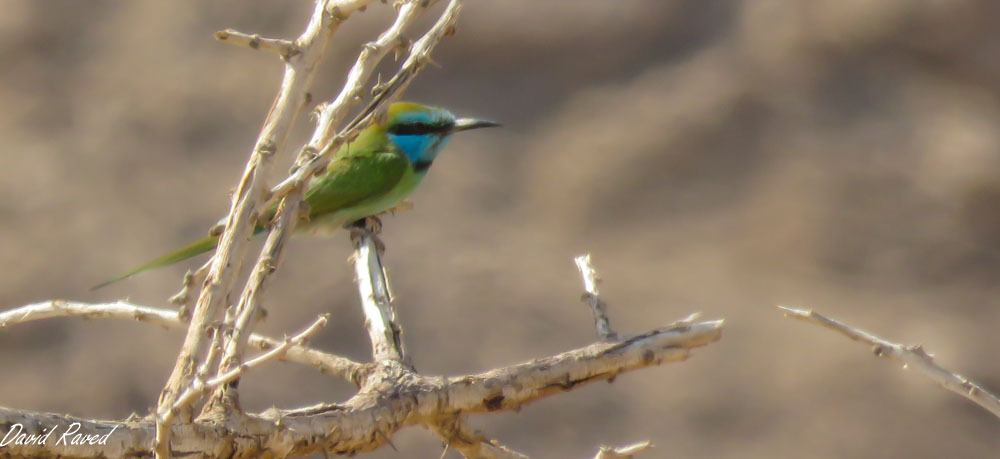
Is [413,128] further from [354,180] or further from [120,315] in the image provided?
[120,315]

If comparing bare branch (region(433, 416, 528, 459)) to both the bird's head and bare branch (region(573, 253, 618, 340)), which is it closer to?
bare branch (region(573, 253, 618, 340))

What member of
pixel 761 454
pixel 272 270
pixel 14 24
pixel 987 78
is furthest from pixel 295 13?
pixel 272 270

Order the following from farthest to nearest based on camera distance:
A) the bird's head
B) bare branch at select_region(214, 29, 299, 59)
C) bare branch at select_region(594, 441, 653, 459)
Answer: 1. the bird's head
2. bare branch at select_region(594, 441, 653, 459)
3. bare branch at select_region(214, 29, 299, 59)

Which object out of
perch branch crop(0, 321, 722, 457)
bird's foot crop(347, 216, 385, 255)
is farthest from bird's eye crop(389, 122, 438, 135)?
perch branch crop(0, 321, 722, 457)

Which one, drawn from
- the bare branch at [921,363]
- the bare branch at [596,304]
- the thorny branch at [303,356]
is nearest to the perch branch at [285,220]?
the thorny branch at [303,356]

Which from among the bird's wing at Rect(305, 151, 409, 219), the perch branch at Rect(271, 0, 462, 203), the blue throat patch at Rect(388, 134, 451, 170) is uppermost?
the blue throat patch at Rect(388, 134, 451, 170)

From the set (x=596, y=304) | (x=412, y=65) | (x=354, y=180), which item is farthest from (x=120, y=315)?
(x=354, y=180)

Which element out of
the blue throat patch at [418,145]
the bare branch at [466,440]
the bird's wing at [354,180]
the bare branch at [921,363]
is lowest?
the bare branch at [921,363]

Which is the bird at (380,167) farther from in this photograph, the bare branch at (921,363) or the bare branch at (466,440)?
the bare branch at (921,363)

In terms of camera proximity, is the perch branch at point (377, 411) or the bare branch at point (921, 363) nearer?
the perch branch at point (377, 411)

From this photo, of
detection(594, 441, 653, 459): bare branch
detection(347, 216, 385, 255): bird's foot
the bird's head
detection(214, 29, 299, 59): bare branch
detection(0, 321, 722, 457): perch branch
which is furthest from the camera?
the bird's head
